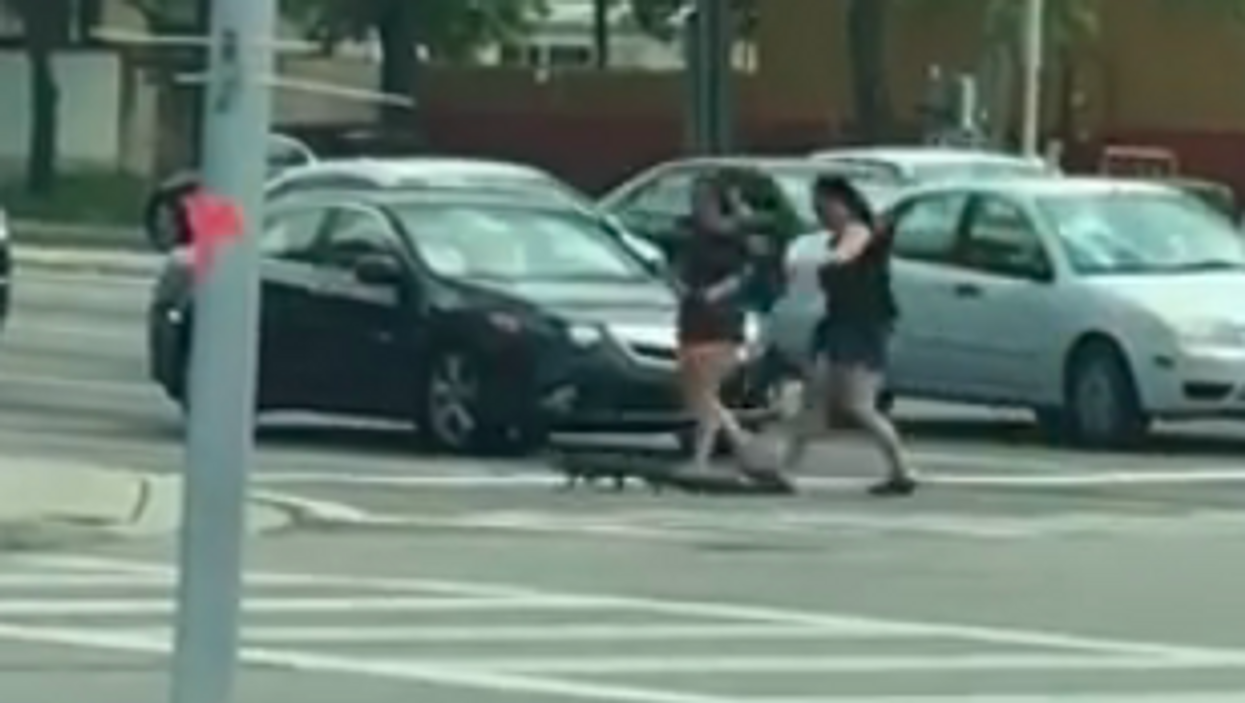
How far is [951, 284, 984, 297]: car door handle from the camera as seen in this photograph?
91.9 feet

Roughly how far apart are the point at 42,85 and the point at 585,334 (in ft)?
133

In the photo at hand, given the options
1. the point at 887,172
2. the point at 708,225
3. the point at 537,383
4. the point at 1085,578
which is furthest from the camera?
the point at 887,172

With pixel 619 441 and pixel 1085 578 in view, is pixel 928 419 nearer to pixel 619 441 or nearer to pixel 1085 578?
pixel 619 441

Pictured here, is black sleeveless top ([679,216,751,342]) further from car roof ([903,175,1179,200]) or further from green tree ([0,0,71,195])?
green tree ([0,0,71,195])

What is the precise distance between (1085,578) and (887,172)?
19139 mm

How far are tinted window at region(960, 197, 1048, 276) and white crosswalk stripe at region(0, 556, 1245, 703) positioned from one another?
10.6m

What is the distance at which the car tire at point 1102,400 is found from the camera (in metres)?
26.9

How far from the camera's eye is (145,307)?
41750 millimetres

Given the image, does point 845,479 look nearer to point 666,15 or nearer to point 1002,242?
point 1002,242

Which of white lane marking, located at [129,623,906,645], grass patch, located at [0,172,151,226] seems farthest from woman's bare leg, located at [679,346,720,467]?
grass patch, located at [0,172,151,226]

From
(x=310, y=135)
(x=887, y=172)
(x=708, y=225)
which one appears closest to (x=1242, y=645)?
(x=708, y=225)

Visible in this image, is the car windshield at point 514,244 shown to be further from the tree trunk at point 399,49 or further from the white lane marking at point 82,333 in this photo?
the tree trunk at point 399,49

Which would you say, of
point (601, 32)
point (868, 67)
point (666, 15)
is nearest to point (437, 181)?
point (868, 67)

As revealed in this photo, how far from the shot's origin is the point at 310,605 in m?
16.7
